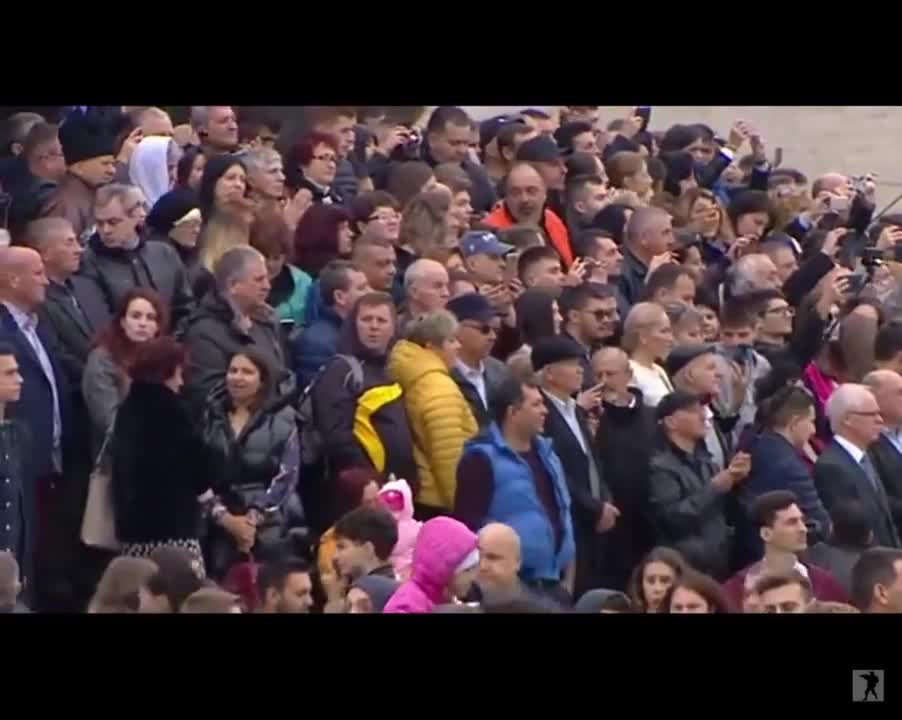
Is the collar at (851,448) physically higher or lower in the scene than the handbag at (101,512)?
higher

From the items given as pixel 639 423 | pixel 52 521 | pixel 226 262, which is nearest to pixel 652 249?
pixel 639 423

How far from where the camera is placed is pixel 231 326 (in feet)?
26.7

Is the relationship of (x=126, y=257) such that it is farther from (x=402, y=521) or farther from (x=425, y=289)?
(x=402, y=521)

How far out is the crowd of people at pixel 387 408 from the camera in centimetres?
788

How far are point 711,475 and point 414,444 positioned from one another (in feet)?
3.37

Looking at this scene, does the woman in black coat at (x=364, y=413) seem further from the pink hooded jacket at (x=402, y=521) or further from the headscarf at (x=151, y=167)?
the headscarf at (x=151, y=167)

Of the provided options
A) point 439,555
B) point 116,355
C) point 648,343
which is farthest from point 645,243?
point 116,355

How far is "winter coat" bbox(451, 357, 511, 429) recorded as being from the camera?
811cm

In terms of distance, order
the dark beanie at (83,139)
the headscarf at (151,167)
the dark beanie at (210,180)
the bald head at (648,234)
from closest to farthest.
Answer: the dark beanie at (210,180), the dark beanie at (83,139), the headscarf at (151,167), the bald head at (648,234)

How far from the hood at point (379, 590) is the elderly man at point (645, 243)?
6.97 ft

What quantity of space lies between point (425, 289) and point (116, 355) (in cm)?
110

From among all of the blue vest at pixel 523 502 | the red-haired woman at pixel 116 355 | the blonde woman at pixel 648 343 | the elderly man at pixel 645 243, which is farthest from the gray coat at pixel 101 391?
the elderly man at pixel 645 243

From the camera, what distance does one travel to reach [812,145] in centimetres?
1203
